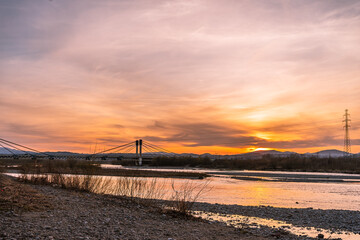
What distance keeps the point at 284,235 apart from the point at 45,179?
1880 centimetres

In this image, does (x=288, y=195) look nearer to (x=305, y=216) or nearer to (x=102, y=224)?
(x=305, y=216)

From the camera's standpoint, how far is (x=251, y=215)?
1789 cm

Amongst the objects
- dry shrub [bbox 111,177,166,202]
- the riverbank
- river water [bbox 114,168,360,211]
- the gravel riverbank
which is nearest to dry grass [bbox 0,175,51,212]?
the riverbank

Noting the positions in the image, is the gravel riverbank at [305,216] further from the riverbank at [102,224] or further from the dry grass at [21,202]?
the dry grass at [21,202]

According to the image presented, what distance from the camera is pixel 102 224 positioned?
38.8 ft

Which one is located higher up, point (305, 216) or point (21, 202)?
point (21, 202)

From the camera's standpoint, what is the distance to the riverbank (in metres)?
10.1

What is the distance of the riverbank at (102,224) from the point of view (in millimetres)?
10117

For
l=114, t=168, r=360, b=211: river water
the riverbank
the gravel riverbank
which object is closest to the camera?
the riverbank

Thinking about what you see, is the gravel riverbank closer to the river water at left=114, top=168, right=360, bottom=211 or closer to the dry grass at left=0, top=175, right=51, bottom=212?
the river water at left=114, top=168, right=360, bottom=211

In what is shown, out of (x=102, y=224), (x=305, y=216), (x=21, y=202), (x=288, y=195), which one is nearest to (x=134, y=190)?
(x=21, y=202)

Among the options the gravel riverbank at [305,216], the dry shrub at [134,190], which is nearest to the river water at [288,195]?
the gravel riverbank at [305,216]

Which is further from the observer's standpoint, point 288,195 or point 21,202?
point 288,195

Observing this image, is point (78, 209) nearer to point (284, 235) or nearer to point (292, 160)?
point (284, 235)
